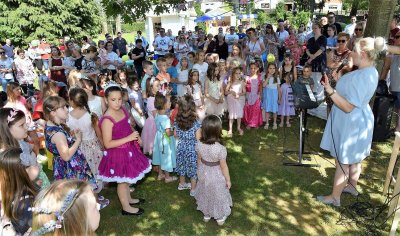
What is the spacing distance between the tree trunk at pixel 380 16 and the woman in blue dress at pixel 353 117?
1644mm

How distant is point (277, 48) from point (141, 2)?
7.45 m

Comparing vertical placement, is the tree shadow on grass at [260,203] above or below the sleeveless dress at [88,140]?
below

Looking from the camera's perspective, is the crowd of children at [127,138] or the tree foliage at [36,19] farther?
the tree foliage at [36,19]

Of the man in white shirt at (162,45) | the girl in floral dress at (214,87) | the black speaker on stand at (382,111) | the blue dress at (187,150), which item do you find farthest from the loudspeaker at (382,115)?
the man in white shirt at (162,45)

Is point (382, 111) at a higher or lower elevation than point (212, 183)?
higher

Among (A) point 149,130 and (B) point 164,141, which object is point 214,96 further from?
(B) point 164,141

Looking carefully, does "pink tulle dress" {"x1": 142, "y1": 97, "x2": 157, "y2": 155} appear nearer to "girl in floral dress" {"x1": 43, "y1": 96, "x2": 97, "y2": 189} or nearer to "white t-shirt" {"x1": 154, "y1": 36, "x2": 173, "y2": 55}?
"girl in floral dress" {"x1": 43, "y1": 96, "x2": 97, "y2": 189}

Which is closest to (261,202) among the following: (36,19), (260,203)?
(260,203)

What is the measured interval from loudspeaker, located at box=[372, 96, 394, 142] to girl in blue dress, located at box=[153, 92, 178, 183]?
3911mm

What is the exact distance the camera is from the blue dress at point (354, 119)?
3.64 m

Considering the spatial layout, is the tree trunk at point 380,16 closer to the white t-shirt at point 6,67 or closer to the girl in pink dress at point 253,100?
the girl in pink dress at point 253,100

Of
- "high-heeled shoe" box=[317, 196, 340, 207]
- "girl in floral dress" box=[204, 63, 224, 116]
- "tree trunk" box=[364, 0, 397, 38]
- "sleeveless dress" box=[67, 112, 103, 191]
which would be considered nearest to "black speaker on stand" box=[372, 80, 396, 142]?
"tree trunk" box=[364, 0, 397, 38]

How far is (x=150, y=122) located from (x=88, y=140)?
1303 mm

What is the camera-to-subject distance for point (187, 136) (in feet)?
15.0
